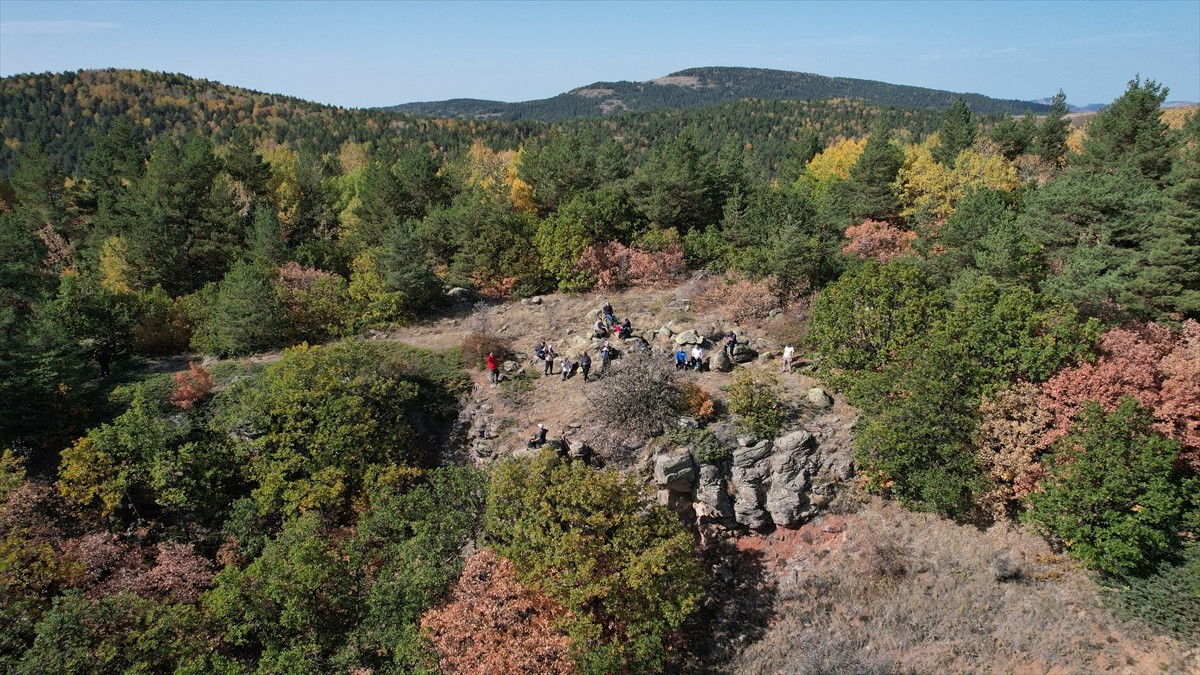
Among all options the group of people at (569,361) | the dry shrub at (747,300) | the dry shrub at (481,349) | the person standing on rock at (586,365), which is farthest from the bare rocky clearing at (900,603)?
the dry shrub at (747,300)

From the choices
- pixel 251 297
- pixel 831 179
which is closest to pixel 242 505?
pixel 251 297

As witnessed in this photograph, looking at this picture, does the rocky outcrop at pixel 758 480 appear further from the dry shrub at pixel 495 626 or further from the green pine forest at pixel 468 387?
the dry shrub at pixel 495 626

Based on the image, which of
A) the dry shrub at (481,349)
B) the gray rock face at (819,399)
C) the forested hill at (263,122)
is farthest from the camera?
the forested hill at (263,122)

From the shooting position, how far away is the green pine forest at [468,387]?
17.2 metres

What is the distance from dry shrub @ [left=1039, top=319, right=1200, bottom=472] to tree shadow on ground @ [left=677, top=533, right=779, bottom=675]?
A: 9936 mm

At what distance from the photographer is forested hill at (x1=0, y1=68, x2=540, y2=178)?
4188 inches

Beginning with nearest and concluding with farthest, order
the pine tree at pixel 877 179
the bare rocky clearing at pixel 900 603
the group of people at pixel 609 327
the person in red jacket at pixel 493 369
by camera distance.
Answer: the bare rocky clearing at pixel 900 603
the person in red jacket at pixel 493 369
the group of people at pixel 609 327
the pine tree at pixel 877 179

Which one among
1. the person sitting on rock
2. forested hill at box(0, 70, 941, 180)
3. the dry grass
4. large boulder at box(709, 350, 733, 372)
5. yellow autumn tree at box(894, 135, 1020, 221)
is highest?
forested hill at box(0, 70, 941, 180)

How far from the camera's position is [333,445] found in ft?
74.8

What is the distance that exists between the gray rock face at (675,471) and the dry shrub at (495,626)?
6.17m

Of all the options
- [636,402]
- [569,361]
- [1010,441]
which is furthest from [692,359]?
[1010,441]

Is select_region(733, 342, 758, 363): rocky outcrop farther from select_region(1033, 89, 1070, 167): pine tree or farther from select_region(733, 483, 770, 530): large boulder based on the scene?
select_region(1033, 89, 1070, 167): pine tree

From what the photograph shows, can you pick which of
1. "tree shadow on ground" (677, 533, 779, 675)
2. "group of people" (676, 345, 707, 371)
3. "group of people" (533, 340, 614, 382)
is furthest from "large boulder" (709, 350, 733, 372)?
"tree shadow on ground" (677, 533, 779, 675)

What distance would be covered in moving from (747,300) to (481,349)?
13542 millimetres
